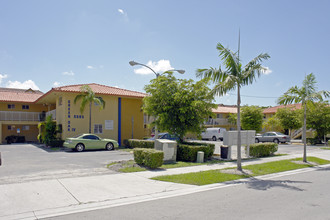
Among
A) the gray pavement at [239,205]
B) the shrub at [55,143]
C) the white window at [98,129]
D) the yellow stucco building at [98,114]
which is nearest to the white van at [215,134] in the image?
the yellow stucco building at [98,114]

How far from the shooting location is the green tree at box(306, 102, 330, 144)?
1071 inches

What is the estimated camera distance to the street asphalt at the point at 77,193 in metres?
6.43

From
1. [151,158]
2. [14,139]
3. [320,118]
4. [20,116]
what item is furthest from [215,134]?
[151,158]

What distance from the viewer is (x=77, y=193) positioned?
7770mm

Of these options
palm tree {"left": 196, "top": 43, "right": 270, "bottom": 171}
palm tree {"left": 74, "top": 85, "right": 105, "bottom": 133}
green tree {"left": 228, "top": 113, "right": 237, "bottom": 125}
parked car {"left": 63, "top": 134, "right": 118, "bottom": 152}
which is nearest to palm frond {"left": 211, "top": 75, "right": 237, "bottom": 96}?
palm tree {"left": 196, "top": 43, "right": 270, "bottom": 171}

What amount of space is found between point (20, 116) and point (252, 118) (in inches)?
1139

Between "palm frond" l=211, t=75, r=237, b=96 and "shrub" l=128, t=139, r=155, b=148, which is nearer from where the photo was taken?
"palm frond" l=211, t=75, r=237, b=96

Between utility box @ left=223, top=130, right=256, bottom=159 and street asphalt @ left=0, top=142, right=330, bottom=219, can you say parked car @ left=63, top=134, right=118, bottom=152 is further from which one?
street asphalt @ left=0, top=142, right=330, bottom=219

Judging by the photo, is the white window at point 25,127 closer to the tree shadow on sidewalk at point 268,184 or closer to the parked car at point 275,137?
the parked car at point 275,137

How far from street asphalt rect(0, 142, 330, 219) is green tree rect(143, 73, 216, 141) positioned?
6.47 metres

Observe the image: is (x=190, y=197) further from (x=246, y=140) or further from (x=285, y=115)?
(x=285, y=115)

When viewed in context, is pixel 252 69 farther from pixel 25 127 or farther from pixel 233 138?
pixel 25 127

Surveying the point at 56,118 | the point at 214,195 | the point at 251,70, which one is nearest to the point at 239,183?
the point at 214,195

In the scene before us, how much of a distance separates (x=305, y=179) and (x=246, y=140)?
6.66m
